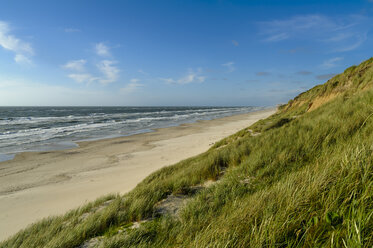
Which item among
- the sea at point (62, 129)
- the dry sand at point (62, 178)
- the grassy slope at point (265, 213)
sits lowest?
the dry sand at point (62, 178)

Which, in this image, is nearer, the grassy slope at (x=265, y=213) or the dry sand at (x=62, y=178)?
the grassy slope at (x=265, y=213)

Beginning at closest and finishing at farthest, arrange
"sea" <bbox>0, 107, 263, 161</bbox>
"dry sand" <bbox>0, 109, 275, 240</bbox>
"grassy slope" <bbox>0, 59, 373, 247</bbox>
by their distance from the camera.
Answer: "grassy slope" <bbox>0, 59, 373, 247</bbox>, "dry sand" <bbox>0, 109, 275, 240</bbox>, "sea" <bbox>0, 107, 263, 161</bbox>

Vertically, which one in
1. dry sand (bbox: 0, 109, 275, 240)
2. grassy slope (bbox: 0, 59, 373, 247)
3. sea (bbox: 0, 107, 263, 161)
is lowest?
dry sand (bbox: 0, 109, 275, 240)

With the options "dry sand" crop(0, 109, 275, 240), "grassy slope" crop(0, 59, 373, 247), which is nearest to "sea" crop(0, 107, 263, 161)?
"dry sand" crop(0, 109, 275, 240)

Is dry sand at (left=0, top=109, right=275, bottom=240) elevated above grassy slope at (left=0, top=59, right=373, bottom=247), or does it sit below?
below

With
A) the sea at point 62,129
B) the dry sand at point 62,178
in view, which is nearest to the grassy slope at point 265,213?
the dry sand at point 62,178

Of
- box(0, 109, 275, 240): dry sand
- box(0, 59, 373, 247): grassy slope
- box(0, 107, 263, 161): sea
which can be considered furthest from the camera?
box(0, 107, 263, 161): sea

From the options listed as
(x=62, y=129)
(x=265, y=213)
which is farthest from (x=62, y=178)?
(x=62, y=129)

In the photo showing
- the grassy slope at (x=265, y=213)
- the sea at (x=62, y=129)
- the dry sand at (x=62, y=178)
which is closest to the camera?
the grassy slope at (x=265, y=213)

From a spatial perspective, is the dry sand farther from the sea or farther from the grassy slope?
the sea

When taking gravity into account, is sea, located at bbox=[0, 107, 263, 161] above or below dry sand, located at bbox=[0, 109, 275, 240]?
above

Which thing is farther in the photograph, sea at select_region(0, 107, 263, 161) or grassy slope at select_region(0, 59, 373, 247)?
sea at select_region(0, 107, 263, 161)

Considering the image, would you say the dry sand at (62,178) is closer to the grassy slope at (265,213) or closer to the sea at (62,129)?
the grassy slope at (265,213)

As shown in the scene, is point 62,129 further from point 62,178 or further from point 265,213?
point 265,213
